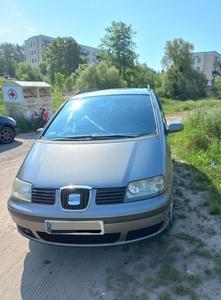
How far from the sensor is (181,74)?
38.0 m

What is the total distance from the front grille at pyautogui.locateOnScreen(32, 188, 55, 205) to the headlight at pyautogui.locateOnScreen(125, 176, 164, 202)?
0.66 m

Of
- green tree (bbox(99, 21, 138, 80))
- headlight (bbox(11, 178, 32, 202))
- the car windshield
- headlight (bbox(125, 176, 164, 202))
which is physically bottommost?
headlight (bbox(11, 178, 32, 202))

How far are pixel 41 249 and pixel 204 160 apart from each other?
3558 mm

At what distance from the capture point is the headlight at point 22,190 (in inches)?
79.3

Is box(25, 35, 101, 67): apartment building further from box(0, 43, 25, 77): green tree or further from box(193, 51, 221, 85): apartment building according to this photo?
box(193, 51, 221, 85): apartment building

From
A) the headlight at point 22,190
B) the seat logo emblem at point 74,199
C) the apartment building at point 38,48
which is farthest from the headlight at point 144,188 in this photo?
the apartment building at point 38,48

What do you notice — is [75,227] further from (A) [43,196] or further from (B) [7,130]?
(B) [7,130]

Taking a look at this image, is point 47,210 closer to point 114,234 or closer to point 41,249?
point 114,234

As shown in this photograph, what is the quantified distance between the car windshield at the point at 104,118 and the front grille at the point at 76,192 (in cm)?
87

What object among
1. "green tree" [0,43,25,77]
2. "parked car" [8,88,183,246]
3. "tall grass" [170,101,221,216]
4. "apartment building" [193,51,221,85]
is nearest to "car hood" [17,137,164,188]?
"parked car" [8,88,183,246]

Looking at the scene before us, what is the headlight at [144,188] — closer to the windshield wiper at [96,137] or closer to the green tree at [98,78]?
the windshield wiper at [96,137]

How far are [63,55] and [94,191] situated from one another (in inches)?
2248

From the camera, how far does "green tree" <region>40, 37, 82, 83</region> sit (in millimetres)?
52406

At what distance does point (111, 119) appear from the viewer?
288cm
